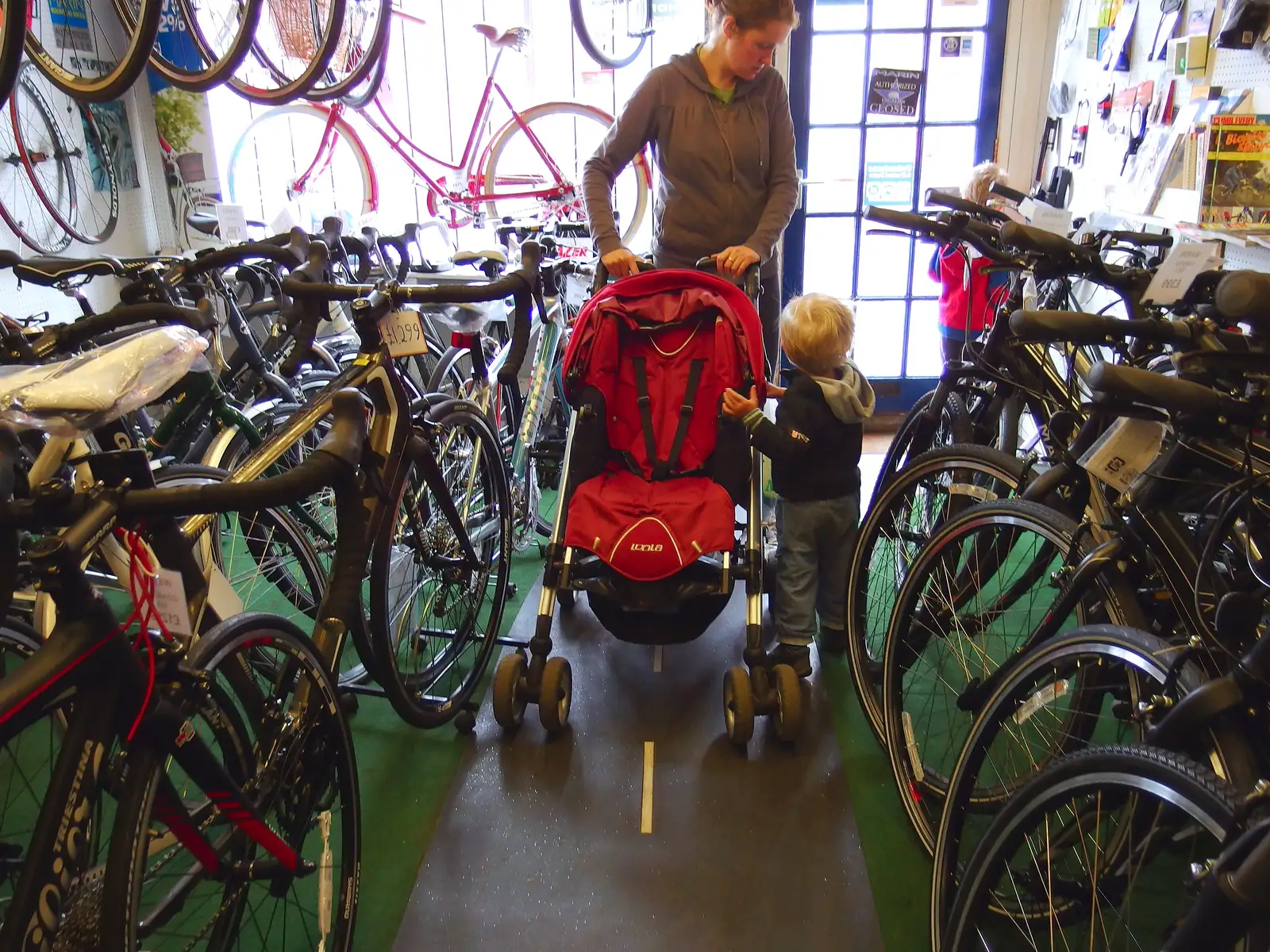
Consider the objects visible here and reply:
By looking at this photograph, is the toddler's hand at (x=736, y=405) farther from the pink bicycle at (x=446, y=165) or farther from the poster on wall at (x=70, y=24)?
the poster on wall at (x=70, y=24)


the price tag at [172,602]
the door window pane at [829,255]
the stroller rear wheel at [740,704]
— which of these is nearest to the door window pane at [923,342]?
the door window pane at [829,255]

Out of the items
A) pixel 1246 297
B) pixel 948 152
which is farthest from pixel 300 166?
pixel 1246 297

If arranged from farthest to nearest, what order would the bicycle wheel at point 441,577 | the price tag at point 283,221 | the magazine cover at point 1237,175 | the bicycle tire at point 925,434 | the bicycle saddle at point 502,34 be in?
the bicycle saddle at point 502,34, the price tag at point 283,221, the magazine cover at point 1237,175, the bicycle tire at point 925,434, the bicycle wheel at point 441,577

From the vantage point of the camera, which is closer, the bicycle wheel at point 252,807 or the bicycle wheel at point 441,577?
the bicycle wheel at point 252,807

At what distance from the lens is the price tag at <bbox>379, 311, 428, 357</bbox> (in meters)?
1.78

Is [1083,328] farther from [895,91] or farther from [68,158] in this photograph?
[68,158]

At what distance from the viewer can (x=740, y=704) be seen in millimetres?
1995

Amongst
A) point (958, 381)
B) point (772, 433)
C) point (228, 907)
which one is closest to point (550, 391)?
point (772, 433)

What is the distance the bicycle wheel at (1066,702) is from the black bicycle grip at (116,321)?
152 cm

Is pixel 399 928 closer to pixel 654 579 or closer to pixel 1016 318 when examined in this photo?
pixel 654 579

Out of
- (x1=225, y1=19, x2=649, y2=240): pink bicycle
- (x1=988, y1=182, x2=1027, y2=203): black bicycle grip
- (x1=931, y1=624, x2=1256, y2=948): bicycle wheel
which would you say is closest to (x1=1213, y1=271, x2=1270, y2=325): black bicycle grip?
(x1=931, y1=624, x2=1256, y2=948): bicycle wheel

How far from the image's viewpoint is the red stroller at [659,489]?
2000 millimetres

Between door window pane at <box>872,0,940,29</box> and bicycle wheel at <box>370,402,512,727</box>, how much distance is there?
283 cm

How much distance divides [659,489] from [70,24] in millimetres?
2968
